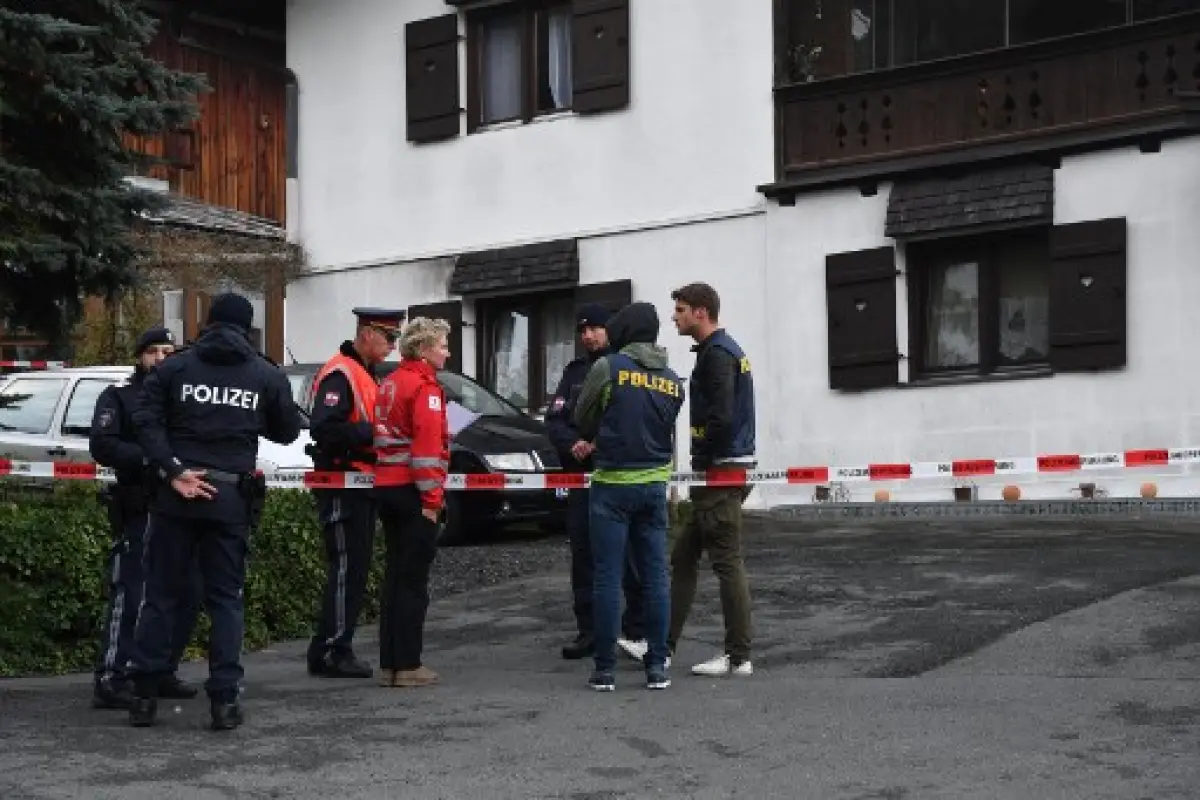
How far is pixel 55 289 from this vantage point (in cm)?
1323

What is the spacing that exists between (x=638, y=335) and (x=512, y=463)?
7.47 metres

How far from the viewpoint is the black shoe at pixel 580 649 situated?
37.8ft

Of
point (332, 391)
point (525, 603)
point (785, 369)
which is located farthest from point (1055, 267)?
point (332, 391)

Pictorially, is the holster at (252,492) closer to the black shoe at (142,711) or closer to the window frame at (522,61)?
the black shoe at (142,711)

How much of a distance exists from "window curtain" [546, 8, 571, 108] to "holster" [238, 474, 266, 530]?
48.0ft

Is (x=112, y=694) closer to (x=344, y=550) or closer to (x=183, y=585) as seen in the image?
(x=183, y=585)

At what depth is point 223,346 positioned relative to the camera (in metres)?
9.34

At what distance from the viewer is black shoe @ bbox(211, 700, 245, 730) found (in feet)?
30.0

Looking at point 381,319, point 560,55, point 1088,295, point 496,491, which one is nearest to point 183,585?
point 381,319

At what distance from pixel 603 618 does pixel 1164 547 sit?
251 inches

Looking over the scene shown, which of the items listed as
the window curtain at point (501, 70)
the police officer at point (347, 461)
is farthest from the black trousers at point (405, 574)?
the window curtain at point (501, 70)

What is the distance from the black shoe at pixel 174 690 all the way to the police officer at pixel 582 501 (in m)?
2.17

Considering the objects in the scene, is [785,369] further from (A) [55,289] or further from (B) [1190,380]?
(A) [55,289]

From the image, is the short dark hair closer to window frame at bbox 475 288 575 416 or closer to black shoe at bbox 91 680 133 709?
black shoe at bbox 91 680 133 709
